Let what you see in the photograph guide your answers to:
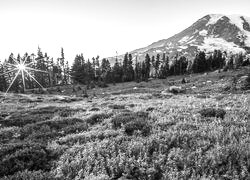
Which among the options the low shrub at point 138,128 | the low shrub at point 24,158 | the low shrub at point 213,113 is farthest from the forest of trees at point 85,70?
the low shrub at point 24,158

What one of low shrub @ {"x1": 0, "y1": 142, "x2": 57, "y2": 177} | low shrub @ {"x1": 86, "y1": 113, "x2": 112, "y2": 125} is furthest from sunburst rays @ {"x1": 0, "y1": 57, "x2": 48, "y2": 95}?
low shrub @ {"x1": 0, "y1": 142, "x2": 57, "y2": 177}

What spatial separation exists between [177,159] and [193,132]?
6.09 feet

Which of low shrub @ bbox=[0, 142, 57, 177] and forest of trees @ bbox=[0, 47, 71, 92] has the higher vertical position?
forest of trees @ bbox=[0, 47, 71, 92]

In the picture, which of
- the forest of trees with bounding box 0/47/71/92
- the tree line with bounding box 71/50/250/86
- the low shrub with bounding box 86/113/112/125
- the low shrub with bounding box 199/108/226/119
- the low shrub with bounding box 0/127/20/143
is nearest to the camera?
the low shrub with bounding box 0/127/20/143

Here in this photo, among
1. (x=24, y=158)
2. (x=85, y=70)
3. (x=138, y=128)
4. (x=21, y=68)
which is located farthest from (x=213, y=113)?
(x=21, y=68)

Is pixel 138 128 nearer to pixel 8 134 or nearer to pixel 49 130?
pixel 49 130

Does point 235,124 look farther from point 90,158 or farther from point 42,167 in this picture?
point 42,167

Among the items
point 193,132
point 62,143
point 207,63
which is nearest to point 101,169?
point 62,143

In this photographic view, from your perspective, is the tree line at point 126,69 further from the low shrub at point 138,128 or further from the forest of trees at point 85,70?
the low shrub at point 138,128

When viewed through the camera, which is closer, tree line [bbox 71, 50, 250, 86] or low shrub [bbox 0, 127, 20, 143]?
low shrub [bbox 0, 127, 20, 143]

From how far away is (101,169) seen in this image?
468cm

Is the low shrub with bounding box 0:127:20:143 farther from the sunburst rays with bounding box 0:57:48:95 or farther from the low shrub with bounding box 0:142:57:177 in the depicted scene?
the sunburst rays with bounding box 0:57:48:95

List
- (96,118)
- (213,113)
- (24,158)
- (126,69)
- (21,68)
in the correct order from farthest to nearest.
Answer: (126,69) → (21,68) → (96,118) → (213,113) → (24,158)

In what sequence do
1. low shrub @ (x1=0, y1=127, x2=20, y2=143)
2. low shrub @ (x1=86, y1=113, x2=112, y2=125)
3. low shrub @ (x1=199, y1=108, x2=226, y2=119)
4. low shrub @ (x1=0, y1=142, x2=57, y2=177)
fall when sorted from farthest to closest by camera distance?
low shrub @ (x1=86, y1=113, x2=112, y2=125) < low shrub @ (x1=199, y1=108, x2=226, y2=119) < low shrub @ (x1=0, y1=127, x2=20, y2=143) < low shrub @ (x1=0, y1=142, x2=57, y2=177)
